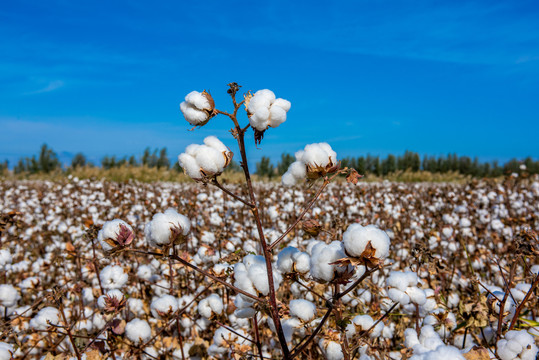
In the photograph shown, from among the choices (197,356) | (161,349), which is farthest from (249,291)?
(161,349)

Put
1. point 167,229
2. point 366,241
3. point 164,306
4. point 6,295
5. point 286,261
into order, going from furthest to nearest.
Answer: point 6,295 < point 164,306 < point 286,261 < point 167,229 < point 366,241

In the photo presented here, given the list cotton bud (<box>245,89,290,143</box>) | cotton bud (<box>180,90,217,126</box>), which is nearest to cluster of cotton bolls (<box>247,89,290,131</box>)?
cotton bud (<box>245,89,290,143</box>)

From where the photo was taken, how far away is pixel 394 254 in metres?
4.80

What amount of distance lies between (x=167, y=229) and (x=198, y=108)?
0.39 metres

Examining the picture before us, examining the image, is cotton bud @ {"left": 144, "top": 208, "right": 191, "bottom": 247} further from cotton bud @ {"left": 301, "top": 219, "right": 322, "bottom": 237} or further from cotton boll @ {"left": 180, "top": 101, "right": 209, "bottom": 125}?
cotton bud @ {"left": 301, "top": 219, "right": 322, "bottom": 237}

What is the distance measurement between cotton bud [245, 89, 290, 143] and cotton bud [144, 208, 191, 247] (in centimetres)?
36

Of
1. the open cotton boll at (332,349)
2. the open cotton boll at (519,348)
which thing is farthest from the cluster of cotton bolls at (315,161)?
the open cotton boll at (519,348)

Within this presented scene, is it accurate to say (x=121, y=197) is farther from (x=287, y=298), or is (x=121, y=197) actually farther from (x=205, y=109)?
(x=205, y=109)

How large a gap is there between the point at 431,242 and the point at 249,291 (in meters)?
3.62

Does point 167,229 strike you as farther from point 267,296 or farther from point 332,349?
point 332,349

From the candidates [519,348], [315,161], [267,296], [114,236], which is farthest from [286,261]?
[519,348]

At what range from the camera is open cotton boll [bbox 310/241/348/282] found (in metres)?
1.11

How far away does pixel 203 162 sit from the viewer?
1.14 m

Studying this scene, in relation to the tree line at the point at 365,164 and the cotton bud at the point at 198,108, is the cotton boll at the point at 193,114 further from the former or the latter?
the tree line at the point at 365,164
